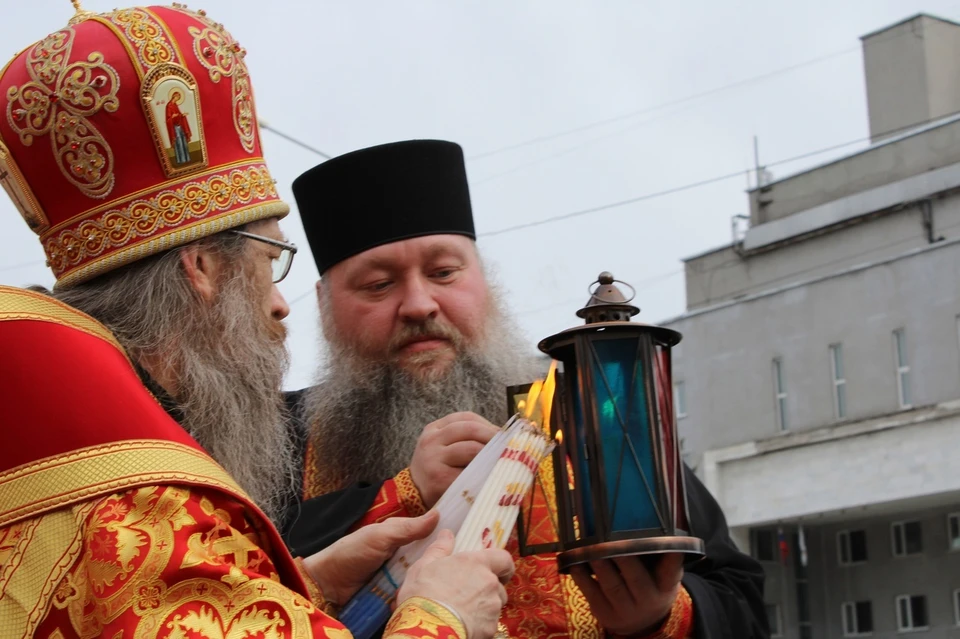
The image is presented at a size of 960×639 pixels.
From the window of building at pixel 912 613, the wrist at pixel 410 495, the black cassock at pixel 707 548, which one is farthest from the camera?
the window of building at pixel 912 613

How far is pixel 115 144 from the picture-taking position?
3090mm

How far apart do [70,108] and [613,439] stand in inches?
51.7

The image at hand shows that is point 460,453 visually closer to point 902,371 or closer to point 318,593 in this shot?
point 318,593

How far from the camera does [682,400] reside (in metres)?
33.9

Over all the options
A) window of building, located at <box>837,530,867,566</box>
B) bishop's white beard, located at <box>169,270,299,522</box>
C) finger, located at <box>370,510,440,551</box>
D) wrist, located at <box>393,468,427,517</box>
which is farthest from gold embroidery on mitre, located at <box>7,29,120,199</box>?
window of building, located at <box>837,530,867,566</box>

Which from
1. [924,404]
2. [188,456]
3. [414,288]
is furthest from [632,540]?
[924,404]

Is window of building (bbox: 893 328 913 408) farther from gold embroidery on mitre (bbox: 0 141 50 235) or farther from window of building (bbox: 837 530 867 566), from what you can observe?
gold embroidery on mitre (bbox: 0 141 50 235)

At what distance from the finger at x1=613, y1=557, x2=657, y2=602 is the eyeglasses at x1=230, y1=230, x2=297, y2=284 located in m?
0.94

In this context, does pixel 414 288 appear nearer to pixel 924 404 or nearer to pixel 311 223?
pixel 311 223

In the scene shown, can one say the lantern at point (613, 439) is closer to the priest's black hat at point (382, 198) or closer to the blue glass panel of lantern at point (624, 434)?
the blue glass panel of lantern at point (624, 434)

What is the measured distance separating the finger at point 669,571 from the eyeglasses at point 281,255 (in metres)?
1.03

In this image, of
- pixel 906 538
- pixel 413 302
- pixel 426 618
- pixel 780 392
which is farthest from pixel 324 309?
pixel 906 538

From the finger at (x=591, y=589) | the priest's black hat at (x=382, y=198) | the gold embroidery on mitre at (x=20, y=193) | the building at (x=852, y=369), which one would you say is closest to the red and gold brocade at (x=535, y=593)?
the finger at (x=591, y=589)

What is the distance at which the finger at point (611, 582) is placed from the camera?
3307mm
